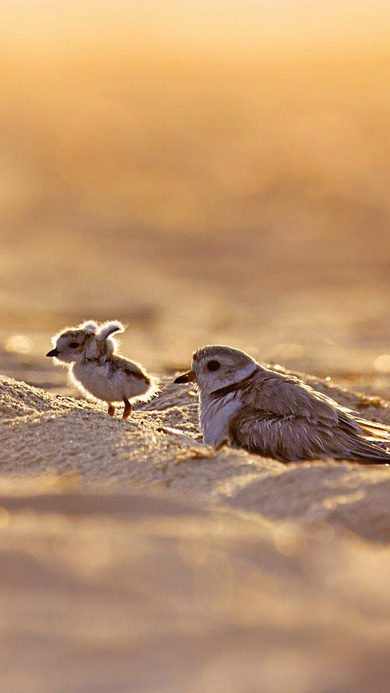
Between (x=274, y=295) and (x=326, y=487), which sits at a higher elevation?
(x=274, y=295)

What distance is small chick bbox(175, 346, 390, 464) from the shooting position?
16.2 ft

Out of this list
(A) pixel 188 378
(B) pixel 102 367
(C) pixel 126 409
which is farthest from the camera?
(B) pixel 102 367

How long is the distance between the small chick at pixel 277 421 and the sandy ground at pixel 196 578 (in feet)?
2.97

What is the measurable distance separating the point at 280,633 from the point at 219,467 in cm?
193

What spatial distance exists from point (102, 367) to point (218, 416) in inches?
61.6

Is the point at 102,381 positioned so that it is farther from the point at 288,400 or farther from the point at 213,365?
the point at 288,400

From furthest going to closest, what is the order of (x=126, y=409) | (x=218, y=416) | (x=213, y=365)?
1. (x=126, y=409)
2. (x=213, y=365)
3. (x=218, y=416)

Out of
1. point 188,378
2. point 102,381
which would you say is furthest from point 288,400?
point 102,381

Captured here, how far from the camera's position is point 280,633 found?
2.03m

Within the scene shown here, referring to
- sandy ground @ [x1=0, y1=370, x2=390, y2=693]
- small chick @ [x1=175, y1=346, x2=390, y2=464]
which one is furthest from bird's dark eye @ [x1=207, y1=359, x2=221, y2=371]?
sandy ground @ [x1=0, y1=370, x2=390, y2=693]

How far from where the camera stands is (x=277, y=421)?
4.99 metres

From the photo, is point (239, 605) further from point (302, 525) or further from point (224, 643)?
point (302, 525)

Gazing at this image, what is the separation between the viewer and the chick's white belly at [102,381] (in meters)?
6.54

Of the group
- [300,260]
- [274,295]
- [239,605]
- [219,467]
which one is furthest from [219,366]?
[300,260]
